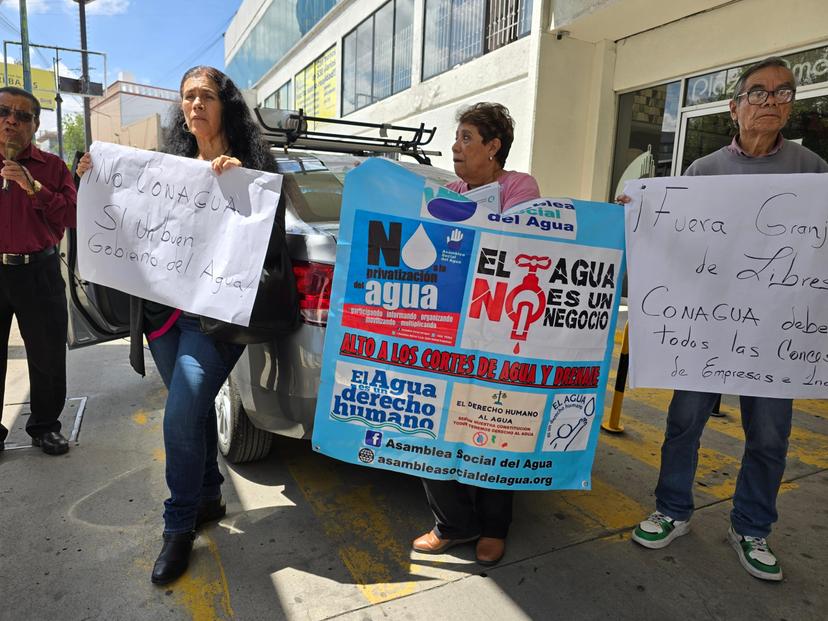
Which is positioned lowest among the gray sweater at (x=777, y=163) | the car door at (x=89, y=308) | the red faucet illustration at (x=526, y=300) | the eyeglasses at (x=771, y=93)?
the car door at (x=89, y=308)

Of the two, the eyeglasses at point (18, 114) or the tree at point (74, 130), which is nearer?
the eyeglasses at point (18, 114)

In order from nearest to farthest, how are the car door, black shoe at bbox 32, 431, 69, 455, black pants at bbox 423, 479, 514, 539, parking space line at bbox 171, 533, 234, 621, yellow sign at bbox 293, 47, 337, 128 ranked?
parking space line at bbox 171, 533, 234, 621 → black pants at bbox 423, 479, 514, 539 → the car door → black shoe at bbox 32, 431, 69, 455 → yellow sign at bbox 293, 47, 337, 128

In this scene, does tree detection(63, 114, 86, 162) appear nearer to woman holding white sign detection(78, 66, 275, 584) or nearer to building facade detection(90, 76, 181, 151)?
building facade detection(90, 76, 181, 151)

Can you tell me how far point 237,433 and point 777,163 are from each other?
9.11 ft

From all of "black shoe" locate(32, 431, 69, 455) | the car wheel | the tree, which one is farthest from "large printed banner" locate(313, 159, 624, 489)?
the tree

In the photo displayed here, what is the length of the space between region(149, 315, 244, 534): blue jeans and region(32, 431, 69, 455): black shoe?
1.50 meters

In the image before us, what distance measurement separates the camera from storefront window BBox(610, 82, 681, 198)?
7.91 metres

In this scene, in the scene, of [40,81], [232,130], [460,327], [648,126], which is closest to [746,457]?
[460,327]

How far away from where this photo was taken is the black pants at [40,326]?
3.16 metres

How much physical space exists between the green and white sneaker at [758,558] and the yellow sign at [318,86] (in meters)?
17.6

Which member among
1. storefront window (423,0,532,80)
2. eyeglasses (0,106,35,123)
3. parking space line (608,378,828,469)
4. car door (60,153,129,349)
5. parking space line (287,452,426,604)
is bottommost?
parking space line (287,452,426,604)

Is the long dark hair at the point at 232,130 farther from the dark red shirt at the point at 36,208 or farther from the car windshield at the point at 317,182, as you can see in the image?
the dark red shirt at the point at 36,208

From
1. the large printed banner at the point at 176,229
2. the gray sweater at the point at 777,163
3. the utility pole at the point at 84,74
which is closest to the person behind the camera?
the large printed banner at the point at 176,229

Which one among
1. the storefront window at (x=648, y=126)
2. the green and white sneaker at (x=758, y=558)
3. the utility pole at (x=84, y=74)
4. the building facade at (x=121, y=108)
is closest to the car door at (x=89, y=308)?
the green and white sneaker at (x=758, y=558)
